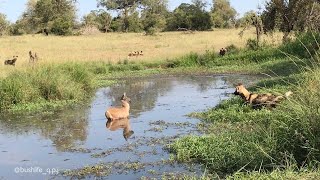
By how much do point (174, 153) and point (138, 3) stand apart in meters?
67.0

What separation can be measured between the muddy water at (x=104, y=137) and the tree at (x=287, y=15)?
12621mm

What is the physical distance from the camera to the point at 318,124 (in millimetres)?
5715

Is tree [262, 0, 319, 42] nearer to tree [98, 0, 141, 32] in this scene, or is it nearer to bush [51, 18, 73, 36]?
bush [51, 18, 73, 36]

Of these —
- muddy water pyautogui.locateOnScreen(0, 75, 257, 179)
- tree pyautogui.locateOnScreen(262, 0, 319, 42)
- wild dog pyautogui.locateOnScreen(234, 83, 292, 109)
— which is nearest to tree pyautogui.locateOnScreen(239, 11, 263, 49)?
tree pyautogui.locateOnScreen(262, 0, 319, 42)

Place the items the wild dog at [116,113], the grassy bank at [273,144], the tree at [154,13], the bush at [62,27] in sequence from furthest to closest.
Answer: the tree at [154,13]
the bush at [62,27]
the wild dog at [116,113]
the grassy bank at [273,144]

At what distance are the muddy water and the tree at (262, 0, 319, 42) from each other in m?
12.6

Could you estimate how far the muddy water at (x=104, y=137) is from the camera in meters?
7.06

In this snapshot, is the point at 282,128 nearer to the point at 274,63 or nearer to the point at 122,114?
the point at 122,114

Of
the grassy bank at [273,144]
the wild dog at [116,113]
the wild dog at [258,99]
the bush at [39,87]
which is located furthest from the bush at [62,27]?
the grassy bank at [273,144]

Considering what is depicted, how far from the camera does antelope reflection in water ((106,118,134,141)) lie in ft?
31.1

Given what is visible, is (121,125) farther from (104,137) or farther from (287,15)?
(287,15)

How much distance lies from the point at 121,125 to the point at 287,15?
62.4 ft

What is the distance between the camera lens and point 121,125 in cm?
1019

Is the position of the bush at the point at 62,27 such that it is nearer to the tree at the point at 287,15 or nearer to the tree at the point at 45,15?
the tree at the point at 45,15
